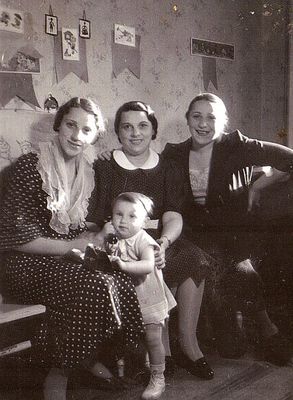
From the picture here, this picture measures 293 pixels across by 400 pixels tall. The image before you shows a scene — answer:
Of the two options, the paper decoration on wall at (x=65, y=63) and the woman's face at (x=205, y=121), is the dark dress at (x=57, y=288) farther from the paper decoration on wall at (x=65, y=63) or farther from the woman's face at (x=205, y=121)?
the woman's face at (x=205, y=121)

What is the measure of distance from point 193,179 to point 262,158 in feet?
0.58

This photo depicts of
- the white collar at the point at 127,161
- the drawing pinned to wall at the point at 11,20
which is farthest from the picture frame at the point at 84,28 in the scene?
the white collar at the point at 127,161

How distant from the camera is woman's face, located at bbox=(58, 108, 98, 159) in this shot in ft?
3.50

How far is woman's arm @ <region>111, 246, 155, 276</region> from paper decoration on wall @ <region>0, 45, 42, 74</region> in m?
0.40

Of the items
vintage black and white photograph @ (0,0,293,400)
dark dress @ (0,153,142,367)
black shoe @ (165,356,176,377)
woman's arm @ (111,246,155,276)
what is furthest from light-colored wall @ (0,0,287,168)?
black shoe @ (165,356,176,377)

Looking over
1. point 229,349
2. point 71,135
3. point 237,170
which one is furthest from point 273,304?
point 71,135

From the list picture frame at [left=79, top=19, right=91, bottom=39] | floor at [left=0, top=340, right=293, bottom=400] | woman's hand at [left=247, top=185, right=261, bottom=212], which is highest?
picture frame at [left=79, top=19, right=91, bottom=39]

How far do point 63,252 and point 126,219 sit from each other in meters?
0.17

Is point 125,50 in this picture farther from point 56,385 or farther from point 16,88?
point 56,385

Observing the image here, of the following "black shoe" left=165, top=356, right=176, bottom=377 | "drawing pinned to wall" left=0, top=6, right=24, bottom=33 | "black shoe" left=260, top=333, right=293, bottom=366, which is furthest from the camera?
"black shoe" left=260, top=333, right=293, bottom=366

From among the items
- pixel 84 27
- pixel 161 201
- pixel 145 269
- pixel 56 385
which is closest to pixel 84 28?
pixel 84 27

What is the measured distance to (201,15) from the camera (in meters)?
1.15

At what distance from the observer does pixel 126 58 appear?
1078 millimetres

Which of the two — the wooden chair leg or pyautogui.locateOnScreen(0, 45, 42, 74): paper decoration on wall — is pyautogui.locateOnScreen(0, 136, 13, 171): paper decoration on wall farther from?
the wooden chair leg
